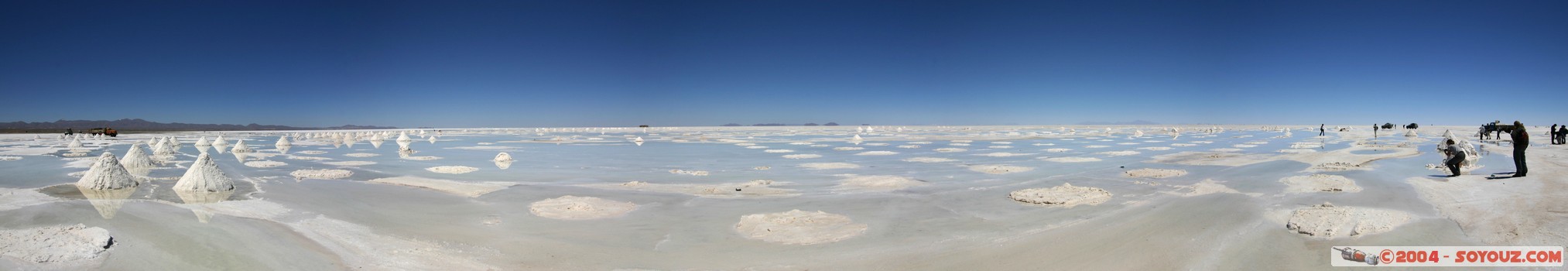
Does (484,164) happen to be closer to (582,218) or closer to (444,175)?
(444,175)

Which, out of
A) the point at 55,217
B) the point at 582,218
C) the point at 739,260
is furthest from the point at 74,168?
the point at 739,260

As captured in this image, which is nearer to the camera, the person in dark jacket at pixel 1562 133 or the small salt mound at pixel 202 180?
the small salt mound at pixel 202 180

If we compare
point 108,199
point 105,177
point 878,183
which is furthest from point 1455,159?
point 105,177

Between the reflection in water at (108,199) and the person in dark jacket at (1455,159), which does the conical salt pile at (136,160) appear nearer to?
the reflection in water at (108,199)

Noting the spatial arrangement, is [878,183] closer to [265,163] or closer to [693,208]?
[693,208]

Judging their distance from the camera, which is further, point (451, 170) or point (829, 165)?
point (829, 165)

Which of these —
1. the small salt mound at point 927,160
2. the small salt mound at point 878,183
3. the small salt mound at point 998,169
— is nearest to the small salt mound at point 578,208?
the small salt mound at point 878,183
